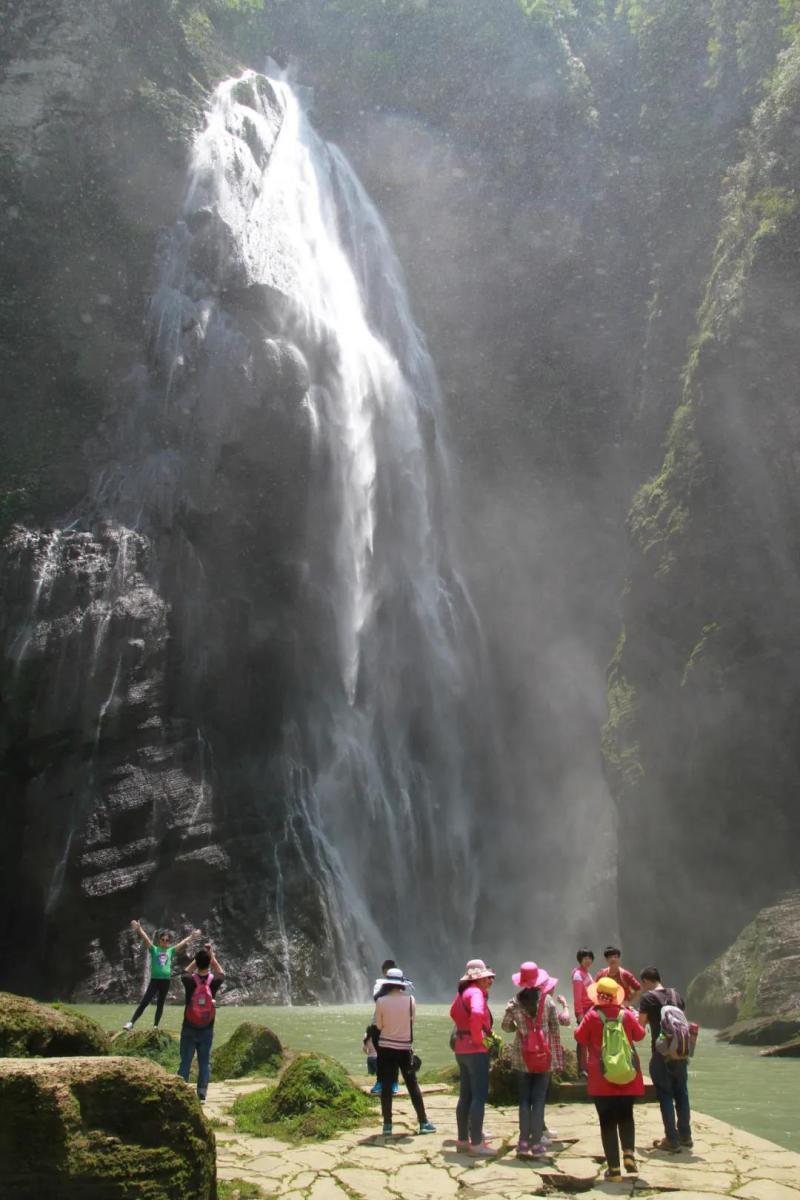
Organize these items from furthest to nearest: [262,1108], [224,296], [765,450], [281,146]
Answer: [281,146]
[224,296]
[765,450]
[262,1108]

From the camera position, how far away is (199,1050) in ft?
32.8

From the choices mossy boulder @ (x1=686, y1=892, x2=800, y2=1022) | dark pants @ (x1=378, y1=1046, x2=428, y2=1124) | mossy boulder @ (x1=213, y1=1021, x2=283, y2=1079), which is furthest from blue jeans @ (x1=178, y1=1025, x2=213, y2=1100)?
mossy boulder @ (x1=686, y1=892, x2=800, y2=1022)

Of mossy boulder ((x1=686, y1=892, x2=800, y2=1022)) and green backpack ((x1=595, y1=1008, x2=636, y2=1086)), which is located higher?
mossy boulder ((x1=686, y1=892, x2=800, y2=1022))

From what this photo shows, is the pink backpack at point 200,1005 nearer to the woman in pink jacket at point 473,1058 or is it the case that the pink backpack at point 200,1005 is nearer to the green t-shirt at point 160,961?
the woman in pink jacket at point 473,1058

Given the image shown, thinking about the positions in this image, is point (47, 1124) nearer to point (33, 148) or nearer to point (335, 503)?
point (335, 503)

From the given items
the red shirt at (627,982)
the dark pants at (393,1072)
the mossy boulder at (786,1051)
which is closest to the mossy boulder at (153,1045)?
the dark pants at (393,1072)

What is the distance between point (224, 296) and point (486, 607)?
13.4m

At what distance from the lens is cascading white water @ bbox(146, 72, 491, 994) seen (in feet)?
92.6

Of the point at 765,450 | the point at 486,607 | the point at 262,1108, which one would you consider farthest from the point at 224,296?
the point at 262,1108

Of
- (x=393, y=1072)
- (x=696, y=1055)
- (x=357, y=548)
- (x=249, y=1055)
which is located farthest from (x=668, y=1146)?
(x=357, y=548)

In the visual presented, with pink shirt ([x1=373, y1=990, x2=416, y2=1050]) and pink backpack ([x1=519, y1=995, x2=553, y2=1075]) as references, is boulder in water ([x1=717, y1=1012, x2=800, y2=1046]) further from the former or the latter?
pink shirt ([x1=373, y1=990, x2=416, y2=1050])

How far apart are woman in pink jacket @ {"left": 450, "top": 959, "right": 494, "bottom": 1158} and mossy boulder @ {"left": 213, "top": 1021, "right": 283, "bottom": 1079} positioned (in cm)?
462

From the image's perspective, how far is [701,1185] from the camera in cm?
678

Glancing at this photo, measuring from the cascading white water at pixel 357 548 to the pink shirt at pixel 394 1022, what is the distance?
1736 centimetres
